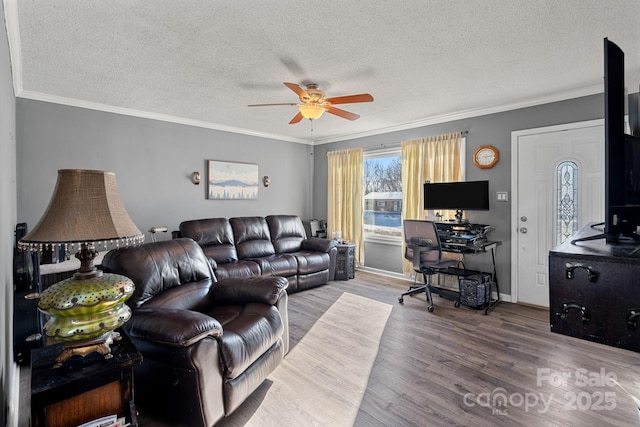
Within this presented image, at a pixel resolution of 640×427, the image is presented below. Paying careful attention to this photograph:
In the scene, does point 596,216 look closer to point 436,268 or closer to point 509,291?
point 509,291

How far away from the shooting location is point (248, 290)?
7.95 ft

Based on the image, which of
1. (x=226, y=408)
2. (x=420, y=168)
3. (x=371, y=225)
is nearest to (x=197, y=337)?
(x=226, y=408)

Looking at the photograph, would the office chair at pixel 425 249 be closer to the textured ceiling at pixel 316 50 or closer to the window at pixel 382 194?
the window at pixel 382 194

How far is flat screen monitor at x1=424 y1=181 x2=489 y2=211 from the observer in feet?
13.2

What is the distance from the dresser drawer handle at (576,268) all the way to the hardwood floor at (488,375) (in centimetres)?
143

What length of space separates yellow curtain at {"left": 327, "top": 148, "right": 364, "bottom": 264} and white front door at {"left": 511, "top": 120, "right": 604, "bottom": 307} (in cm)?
246

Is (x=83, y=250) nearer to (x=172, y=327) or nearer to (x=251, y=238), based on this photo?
(x=172, y=327)

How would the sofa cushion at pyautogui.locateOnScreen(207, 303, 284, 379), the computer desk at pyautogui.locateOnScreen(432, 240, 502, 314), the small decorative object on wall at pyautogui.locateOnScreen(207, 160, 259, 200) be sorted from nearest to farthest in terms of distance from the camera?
the sofa cushion at pyautogui.locateOnScreen(207, 303, 284, 379), the computer desk at pyautogui.locateOnScreen(432, 240, 502, 314), the small decorative object on wall at pyautogui.locateOnScreen(207, 160, 259, 200)

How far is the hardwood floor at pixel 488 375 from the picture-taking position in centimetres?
188

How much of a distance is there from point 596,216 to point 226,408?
13.0 feet

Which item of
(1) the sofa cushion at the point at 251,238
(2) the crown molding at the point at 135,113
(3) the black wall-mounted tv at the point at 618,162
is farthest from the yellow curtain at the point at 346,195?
(3) the black wall-mounted tv at the point at 618,162

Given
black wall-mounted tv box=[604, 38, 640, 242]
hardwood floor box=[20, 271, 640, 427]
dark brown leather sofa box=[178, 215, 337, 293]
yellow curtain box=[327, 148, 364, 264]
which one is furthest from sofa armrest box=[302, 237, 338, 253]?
Result: black wall-mounted tv box=[604, 38, 640, 242]

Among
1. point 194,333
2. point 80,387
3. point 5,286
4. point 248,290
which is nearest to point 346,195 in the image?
point 248,290

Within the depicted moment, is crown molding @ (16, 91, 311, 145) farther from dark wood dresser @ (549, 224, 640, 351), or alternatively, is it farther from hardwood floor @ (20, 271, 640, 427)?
dark wood dresser @ (549, 224, 640, 351)
